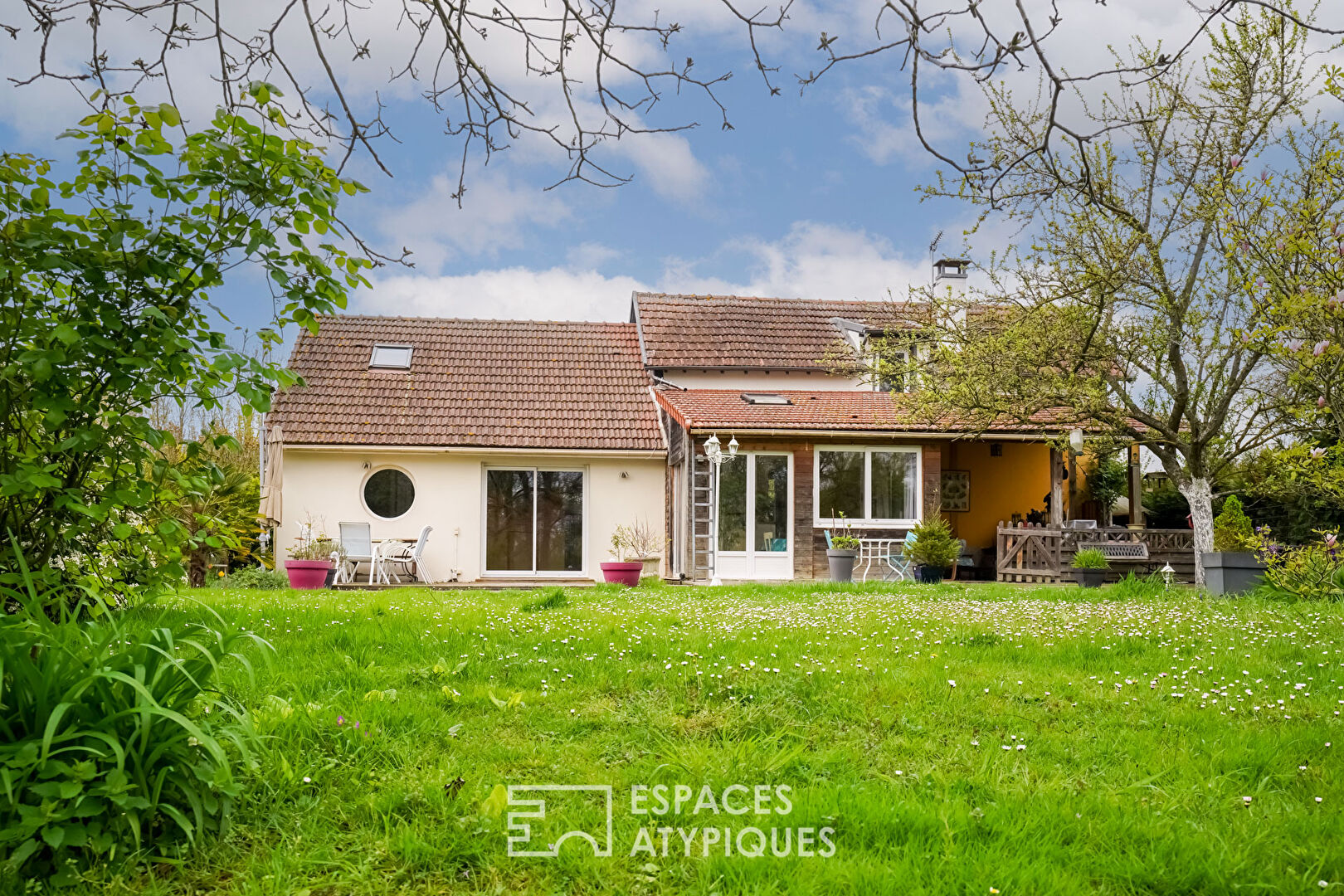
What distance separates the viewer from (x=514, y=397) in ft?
68.1

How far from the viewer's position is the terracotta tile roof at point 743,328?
2150 cm

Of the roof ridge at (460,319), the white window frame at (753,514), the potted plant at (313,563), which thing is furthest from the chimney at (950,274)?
the potted plant at (313,563)

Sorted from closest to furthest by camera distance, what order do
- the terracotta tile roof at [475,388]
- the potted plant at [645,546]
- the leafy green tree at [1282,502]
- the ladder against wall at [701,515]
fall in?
the leafy green tree at [1282,502], the ladder against wall at [701,515], the potted plant at [645,546], the terracotta tile roof at [475,388]

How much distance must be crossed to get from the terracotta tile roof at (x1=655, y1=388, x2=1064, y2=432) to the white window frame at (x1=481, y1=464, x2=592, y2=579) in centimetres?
241

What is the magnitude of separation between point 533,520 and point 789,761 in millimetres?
16214

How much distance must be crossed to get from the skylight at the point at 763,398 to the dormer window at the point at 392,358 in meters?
7.49

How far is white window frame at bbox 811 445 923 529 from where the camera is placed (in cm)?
1844

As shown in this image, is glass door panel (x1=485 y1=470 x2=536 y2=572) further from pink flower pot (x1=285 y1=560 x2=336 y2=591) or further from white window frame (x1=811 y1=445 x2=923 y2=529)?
white window frame (x1=811 y1=445 x2=923 y2=529)

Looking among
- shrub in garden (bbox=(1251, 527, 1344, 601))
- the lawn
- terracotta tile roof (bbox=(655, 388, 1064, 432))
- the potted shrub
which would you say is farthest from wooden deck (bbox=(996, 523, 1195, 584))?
the lawn

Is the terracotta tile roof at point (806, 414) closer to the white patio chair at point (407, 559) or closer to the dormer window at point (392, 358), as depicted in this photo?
the white patio chair at point (407, 559)

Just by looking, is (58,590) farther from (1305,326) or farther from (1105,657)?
(1305,326)

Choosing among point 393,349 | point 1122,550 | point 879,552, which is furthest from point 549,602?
point 393,349

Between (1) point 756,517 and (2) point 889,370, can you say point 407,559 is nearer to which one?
(1) point 756,517

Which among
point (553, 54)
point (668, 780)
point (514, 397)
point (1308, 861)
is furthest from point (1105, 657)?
point (514, 397)
